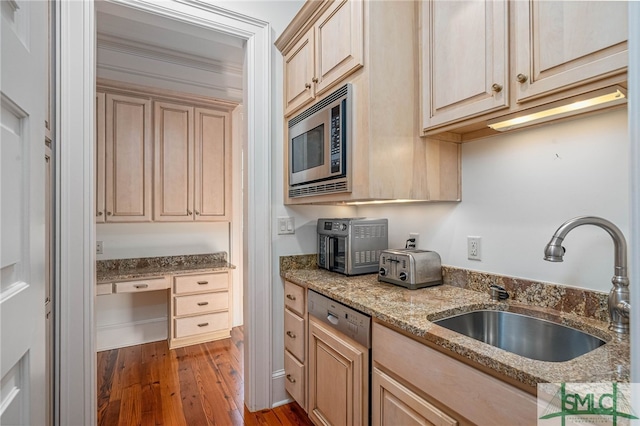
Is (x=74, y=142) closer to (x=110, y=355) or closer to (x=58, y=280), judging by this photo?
(x=58, y=280)

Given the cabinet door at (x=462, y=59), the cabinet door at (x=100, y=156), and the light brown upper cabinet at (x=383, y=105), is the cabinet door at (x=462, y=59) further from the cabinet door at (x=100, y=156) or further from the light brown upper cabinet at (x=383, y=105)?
the cabinet door at (x=100, y=156)

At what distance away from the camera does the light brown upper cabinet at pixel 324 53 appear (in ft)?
4.87

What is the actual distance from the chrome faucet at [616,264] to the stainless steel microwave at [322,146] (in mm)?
820

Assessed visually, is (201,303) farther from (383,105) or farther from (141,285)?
(383,105)

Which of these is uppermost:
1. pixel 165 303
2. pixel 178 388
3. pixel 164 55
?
pixel 164 55

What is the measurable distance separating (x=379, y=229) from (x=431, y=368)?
103 centimetres

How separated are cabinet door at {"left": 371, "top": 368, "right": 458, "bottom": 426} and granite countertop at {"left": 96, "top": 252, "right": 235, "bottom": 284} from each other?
219 cm

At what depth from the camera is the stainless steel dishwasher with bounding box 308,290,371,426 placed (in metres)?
1.35

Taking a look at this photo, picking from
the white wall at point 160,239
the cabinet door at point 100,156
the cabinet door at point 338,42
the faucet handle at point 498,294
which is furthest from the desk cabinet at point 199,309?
the faucet handle at point 498,294

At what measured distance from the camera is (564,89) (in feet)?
3.32

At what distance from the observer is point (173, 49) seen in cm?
269

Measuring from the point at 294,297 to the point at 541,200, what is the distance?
4.50 feet

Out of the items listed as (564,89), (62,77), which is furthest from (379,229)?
(62,77)

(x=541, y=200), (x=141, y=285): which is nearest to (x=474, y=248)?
(x=541, y=200)
